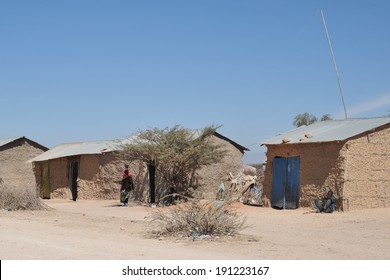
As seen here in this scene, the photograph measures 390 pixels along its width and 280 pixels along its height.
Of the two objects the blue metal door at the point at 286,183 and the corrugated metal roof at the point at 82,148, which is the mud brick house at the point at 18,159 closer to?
the corrugated metal roof at the point at 82,148

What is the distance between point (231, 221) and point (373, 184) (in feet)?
27.7

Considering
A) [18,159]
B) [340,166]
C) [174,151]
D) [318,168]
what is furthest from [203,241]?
[18,159]

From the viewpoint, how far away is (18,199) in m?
20.1

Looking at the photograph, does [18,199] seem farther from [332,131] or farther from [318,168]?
[332,131]

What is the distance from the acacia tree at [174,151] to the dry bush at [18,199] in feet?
17.6

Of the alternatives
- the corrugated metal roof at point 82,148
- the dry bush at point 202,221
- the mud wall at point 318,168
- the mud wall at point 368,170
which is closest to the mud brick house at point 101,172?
the corrugated metal roof at point 82,148

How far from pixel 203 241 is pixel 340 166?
8488mm

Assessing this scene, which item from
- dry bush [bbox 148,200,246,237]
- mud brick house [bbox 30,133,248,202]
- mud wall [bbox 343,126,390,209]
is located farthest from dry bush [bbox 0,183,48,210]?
mud wall [bbox 343,126,390,209]

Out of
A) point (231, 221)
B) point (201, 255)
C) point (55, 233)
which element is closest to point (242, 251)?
point (201, 255)

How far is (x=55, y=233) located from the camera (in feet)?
44.6

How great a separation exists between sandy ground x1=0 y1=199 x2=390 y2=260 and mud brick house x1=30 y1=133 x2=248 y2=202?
8.66 m

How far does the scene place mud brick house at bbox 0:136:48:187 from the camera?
3625 centimetres

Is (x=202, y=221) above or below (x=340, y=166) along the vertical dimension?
below

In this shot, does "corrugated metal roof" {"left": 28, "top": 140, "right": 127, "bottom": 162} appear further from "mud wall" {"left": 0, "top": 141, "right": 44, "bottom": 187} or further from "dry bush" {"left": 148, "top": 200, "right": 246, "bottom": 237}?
"dry bush" {"left": 148, "top": 200, "right": 246, "bottom": 237}
